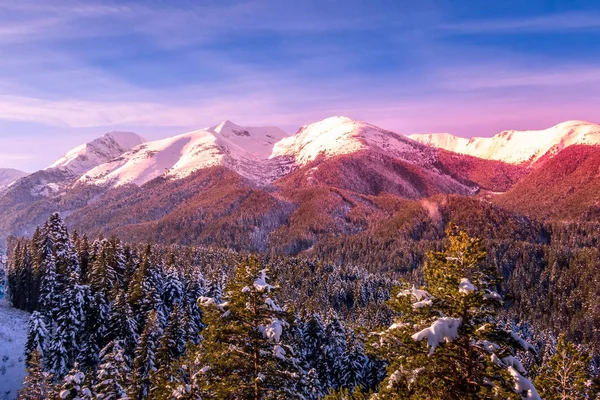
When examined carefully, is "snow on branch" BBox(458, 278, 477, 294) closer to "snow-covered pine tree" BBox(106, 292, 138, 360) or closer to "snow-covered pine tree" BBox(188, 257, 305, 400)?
"snow-covered pine tree" BBox(188, 257, 305, 400)

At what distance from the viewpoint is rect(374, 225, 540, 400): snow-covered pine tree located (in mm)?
9016

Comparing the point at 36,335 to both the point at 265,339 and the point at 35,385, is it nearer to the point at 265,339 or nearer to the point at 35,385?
the point at 35,385

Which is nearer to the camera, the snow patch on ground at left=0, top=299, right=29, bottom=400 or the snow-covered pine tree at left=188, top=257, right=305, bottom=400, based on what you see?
the snow-covered pine tree at left=188, top=257, right=305, bottom=400

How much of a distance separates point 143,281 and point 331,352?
24774 mm

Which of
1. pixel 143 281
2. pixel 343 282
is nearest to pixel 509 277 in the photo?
pixel 343 282

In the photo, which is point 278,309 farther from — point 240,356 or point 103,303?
point 103,303

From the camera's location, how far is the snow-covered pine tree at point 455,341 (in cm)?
902

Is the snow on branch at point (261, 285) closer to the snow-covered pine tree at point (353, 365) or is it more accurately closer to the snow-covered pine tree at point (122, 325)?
the snow-covered pine tree at point (353, 365)

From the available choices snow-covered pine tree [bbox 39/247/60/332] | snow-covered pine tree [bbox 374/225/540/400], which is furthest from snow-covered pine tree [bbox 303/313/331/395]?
snow-covered pine tree [bbox 374/225/540/400]

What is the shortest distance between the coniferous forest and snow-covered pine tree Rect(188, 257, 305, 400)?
4 cm

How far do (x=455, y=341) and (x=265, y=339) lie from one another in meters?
6.24

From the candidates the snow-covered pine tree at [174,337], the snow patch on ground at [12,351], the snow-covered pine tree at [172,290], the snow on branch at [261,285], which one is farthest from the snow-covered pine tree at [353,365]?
the snow patch on ground at [12,351]

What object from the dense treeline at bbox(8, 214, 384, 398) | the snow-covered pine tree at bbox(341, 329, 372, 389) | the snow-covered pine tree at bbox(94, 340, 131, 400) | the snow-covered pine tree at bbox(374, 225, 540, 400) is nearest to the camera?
the snow-covered pine tree at bbox(374, 225, 540, 400)

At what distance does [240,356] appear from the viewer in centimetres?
1337
